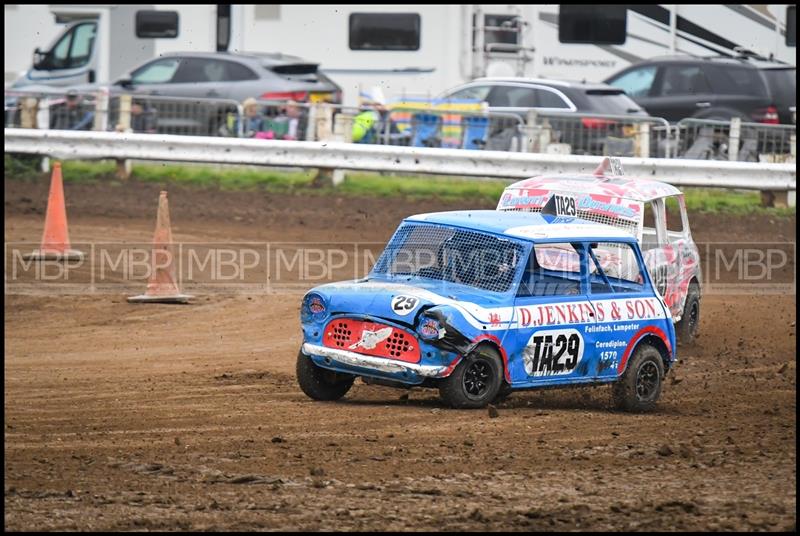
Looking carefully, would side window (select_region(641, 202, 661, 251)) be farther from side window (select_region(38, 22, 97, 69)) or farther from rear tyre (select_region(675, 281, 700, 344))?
→ side window (select_region(38, 22, 97, 69))

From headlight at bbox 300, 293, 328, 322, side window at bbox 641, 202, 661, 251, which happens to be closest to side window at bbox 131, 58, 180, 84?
side window at bbox 641, 202, 661, 251

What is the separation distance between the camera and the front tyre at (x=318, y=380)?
372 inches

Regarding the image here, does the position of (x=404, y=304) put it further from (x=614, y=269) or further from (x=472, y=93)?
(x=472, y=93)

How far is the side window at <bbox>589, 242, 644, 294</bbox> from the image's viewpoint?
9875 millimetres

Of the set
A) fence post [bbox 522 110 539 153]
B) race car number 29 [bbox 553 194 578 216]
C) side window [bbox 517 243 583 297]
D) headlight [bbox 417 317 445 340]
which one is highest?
fence post [bbox 522 110 539 153]

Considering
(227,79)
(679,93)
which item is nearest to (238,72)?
(227,79)

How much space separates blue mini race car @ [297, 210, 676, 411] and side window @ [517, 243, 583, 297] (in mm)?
10

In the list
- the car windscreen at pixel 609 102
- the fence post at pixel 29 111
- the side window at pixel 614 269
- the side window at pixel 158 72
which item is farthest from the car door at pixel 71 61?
the side window at pixel 614 269

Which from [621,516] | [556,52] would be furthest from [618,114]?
[621,516]

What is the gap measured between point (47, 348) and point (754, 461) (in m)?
6.34

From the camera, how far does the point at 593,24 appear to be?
26.2 m

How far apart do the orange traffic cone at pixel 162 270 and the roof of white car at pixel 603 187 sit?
135 inches

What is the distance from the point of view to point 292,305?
13.9 meters

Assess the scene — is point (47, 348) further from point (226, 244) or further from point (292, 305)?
point (226, 244)
